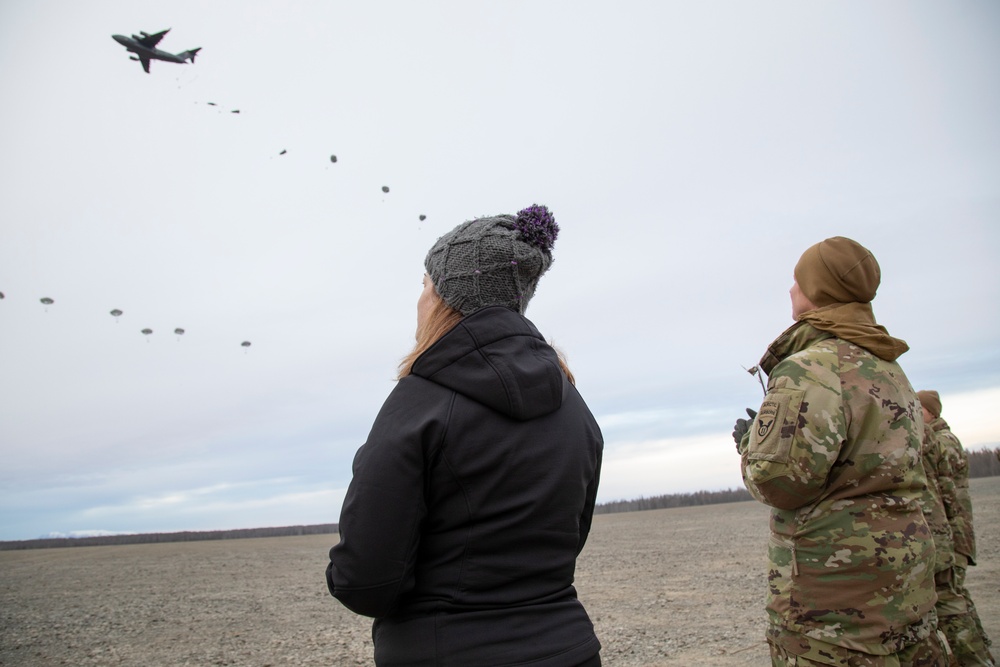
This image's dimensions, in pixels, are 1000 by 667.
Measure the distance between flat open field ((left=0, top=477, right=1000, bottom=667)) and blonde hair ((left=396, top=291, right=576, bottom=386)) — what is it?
5.53 metres

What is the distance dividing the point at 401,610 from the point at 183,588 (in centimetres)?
1622

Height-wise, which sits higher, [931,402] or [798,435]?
[931,402]

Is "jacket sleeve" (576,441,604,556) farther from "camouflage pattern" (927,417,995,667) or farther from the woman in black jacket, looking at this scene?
"camouflage pattern" (927,417,995,667)

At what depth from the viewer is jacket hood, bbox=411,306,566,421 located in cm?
193

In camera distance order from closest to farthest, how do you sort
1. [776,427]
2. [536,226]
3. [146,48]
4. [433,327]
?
1. [433,327]
2. [536,226]
3. [776,427]
4. [146,48]

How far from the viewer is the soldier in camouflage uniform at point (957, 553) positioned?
484cm

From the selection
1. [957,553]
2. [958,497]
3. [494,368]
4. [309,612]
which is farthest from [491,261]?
[309,612]

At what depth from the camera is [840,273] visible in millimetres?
Result: 3133

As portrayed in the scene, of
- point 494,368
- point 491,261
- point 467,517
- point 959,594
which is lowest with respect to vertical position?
point 959,594

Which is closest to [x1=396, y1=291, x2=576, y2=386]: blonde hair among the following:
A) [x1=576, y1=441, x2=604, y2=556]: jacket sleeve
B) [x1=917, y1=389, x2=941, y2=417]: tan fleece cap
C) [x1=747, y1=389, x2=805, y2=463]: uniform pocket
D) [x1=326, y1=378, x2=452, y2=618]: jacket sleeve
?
[x1=326, y1=378, x2=452, y2=618]: jacket sleeve

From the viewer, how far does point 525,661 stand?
182cm

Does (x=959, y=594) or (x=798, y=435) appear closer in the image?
(x=798, y=435)

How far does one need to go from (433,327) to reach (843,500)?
1.83 meters

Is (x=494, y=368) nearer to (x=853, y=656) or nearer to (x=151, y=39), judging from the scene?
(x=853, y=656)
